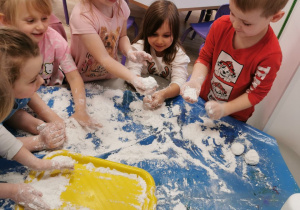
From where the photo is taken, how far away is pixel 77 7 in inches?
44.4

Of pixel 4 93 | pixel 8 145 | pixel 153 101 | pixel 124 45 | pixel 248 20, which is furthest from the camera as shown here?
pixel 124 45

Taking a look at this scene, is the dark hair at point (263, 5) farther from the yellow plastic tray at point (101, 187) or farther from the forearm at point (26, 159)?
the forearm at point (26, 159)

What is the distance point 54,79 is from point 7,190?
2.42 ft

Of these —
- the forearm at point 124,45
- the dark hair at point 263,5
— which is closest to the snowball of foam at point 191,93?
the dark hair at point 263,5

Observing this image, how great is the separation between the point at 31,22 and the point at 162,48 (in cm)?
72

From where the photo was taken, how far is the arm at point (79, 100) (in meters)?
1.06

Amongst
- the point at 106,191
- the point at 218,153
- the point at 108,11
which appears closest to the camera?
the point at 106,191

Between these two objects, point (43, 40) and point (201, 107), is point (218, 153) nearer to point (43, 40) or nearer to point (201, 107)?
point (201, 107)

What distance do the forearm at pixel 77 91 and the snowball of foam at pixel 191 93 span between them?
1.64 ft

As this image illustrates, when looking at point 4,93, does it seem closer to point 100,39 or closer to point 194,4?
point 100,39

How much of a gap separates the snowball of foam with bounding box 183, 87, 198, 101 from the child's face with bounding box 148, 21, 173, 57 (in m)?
0.39

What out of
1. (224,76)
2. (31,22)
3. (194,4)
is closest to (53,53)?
(31,22)

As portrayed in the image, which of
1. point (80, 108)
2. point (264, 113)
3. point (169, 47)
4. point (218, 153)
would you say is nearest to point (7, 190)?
point (80, 108)

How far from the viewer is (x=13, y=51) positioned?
0.71 metres
